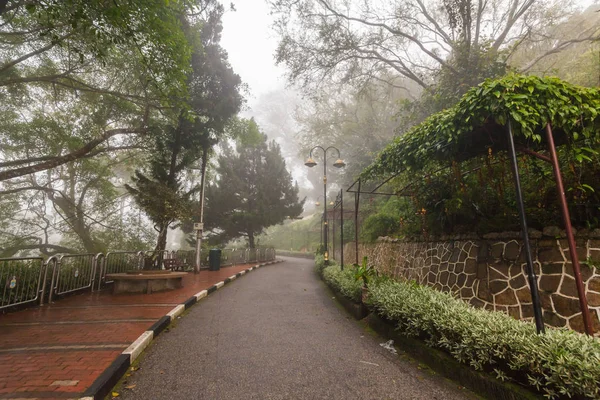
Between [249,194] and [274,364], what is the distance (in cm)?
2157

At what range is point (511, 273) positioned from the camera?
530 cm

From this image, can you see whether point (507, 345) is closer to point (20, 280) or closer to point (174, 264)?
point (20, 280)

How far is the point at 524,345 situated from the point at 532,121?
113 inches

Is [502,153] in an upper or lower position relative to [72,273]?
upper

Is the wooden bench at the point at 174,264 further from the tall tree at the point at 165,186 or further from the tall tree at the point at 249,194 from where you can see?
the tall tree at the point at 249,194

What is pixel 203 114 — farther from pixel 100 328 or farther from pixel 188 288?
pixel 100 328

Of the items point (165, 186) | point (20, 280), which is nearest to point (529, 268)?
point (20, 280)

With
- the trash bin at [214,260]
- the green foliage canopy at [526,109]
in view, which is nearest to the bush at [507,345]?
the green foliage canopy at [526,109]

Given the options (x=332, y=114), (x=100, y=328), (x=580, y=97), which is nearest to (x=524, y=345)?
(x=580, y=97)

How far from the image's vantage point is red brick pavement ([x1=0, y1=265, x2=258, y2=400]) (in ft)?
9.83

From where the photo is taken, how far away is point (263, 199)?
24438 mm

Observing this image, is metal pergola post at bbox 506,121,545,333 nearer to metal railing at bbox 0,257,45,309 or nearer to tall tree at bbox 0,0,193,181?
tall tree at bbox 0,0,193,181

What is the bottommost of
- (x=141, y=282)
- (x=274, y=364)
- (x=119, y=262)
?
(x=274, y=364)

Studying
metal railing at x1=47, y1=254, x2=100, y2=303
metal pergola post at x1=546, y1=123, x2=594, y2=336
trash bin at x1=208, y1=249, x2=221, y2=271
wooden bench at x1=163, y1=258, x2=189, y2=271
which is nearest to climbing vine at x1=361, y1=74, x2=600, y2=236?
metal pergola post at x1=546, y1=123, x2=594, y2=336
